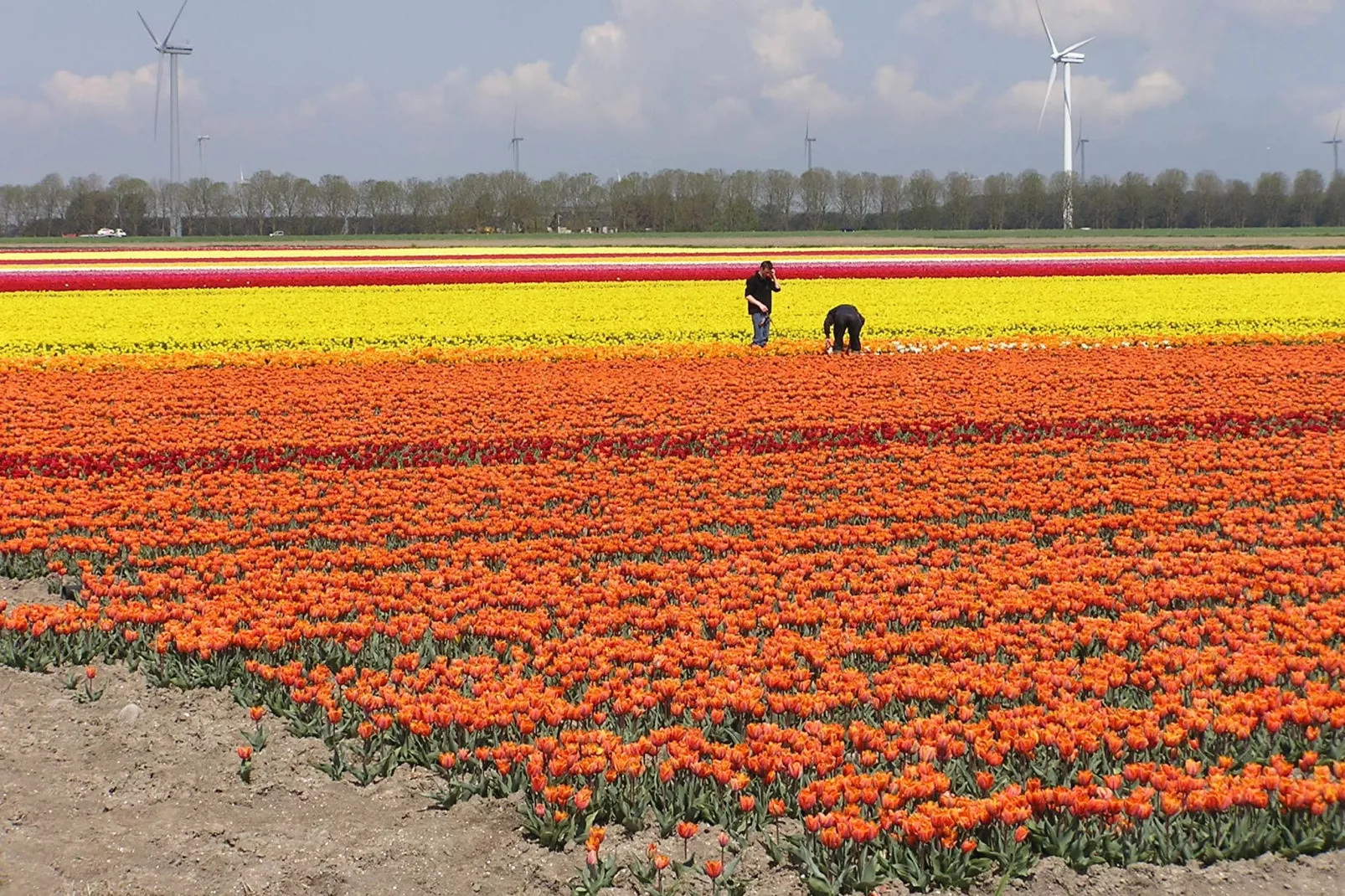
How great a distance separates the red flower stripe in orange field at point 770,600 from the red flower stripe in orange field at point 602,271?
3010 cm

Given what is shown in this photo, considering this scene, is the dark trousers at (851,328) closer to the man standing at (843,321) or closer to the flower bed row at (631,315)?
the man standing at (843,321)

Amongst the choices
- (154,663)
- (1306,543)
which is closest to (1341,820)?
(1306,543)

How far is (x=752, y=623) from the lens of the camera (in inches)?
330

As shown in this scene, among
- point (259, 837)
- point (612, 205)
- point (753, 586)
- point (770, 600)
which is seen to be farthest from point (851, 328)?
point (612, 205)

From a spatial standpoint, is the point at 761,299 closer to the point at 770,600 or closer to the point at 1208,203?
the point at 770,600

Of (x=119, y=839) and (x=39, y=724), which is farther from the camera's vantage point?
(x=39, y=724)

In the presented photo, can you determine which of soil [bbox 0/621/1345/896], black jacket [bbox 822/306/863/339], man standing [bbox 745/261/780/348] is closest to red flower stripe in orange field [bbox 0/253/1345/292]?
man standing [bbox 745/261/780/348]

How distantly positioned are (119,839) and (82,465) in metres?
8.34

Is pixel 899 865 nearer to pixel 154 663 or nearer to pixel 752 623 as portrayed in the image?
pixel 752 623

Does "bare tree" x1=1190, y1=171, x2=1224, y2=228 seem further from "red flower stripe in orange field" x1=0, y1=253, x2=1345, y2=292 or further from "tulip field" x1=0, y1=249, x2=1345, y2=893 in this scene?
"tulip field" x1=0, y1=249, x2=1345, y2=893

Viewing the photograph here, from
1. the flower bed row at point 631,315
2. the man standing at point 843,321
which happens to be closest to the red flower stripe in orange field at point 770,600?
the man standing at point 843,321

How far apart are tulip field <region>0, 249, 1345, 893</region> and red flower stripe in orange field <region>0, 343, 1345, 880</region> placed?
0.03 metres

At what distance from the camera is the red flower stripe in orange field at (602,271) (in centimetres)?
4572

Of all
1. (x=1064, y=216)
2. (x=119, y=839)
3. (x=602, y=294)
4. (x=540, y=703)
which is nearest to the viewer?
(x=119, y=839)
